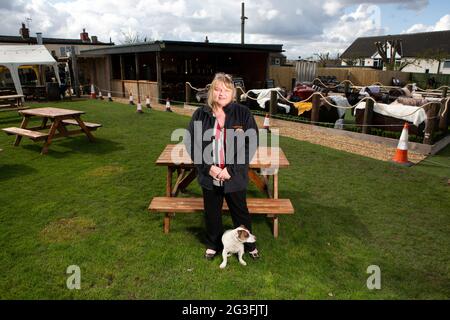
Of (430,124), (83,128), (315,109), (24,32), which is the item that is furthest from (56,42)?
(430,124)

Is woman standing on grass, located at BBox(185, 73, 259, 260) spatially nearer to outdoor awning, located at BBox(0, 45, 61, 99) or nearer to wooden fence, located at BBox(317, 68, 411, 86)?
outdoor awning, located at BBox(0, 45, 61, 99)

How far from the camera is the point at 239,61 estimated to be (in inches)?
908

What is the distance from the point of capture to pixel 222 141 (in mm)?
3191

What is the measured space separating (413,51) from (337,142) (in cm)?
5210

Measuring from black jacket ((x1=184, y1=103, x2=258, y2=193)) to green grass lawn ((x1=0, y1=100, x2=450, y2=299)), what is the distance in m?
0.91

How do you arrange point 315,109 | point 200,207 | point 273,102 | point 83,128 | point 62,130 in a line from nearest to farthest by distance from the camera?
point 200,207, point 83,128, point 62,130, point 315,109, point 273,102

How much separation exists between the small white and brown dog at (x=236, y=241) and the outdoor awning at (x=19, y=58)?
1790 cm

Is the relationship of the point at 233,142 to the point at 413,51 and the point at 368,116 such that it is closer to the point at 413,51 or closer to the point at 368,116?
the point at 368,116

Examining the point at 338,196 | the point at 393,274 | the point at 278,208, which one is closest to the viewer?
the point at 393,274

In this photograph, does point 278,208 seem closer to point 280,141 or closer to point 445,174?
point 445,174

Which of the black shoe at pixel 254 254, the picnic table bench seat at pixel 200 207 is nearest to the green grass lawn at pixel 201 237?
the black shoe at pixel 254 254

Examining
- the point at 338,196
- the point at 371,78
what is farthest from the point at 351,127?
the point at 371,78

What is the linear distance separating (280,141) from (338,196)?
390cm

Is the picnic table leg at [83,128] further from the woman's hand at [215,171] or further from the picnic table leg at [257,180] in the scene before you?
the woman's hand at [215,171]
